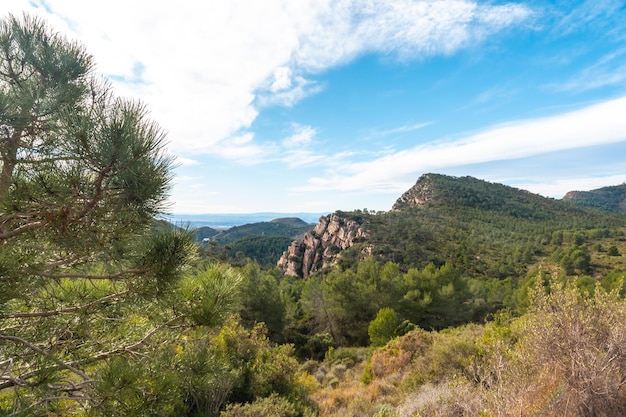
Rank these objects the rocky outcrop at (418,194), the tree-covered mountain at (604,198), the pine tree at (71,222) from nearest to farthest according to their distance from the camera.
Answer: the pine tree at (71,222) < the rocky outcrop at (418,194) < the tree-covered mountain at (604,198)

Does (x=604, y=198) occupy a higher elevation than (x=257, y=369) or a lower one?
higher

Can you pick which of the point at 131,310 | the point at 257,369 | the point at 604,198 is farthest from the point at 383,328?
the point at 604,198

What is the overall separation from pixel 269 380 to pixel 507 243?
2259 inches

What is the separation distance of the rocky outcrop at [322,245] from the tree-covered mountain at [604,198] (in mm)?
136446

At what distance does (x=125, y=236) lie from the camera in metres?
2.32

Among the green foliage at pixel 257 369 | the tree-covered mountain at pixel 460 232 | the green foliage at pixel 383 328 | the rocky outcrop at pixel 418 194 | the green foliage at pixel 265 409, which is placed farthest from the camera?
the rocky outcrop at pixel 418 194

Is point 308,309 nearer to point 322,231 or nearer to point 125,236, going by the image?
point 125,236

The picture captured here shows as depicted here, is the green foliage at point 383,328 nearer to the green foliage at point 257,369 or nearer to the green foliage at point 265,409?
the green foliage at point 257,369

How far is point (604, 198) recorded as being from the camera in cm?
A: 14975

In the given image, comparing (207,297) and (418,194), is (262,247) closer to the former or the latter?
(418,194)

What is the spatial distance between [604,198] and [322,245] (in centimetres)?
17503

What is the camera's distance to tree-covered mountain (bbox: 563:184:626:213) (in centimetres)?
13712

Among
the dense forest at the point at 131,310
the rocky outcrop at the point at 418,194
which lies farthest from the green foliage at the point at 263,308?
the rocky outcrop at the point at 418,194

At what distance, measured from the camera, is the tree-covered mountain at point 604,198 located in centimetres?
13712
